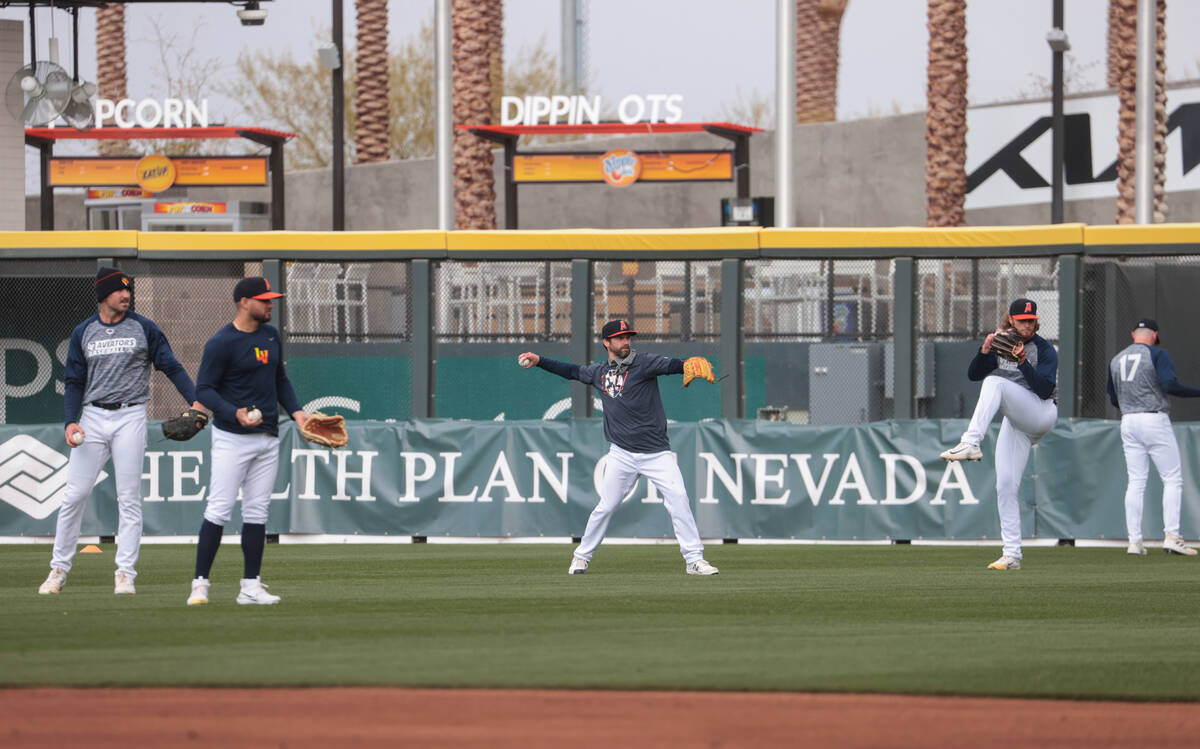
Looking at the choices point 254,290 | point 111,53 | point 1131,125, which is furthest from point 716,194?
point 254,290

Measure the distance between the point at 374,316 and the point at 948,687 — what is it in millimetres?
12665

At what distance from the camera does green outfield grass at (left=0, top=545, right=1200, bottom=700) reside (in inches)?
286

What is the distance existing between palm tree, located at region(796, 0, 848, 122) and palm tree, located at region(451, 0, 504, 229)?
891 centimetres

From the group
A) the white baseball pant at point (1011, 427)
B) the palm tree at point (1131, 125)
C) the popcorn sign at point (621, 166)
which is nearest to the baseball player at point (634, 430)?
the white baseball pant at point (1011, 427)

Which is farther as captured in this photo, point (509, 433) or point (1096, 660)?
point (509, 433)

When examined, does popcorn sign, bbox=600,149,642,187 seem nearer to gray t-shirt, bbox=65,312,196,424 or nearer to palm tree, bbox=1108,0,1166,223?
palm tree, bbox=1108,0,1166,223

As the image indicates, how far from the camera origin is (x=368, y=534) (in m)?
16.2

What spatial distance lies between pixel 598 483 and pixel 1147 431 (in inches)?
204

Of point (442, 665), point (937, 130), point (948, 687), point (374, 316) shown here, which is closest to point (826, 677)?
point (948, 687)

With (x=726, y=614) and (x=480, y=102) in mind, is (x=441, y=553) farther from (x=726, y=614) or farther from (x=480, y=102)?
(x=480, y=102)

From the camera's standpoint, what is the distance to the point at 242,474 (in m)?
9.59

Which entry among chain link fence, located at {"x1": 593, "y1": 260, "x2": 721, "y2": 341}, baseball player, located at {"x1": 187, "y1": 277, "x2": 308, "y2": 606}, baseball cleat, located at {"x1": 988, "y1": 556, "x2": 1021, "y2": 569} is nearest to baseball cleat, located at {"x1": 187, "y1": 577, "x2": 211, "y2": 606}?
baseball player, located at {"x1": 187, "y1": 277, "x2": 308, "y2": 606}

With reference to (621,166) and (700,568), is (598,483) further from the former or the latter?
(621,166)

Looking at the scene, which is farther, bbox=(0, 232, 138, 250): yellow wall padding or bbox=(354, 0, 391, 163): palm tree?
bbox=(354, 0, 391, 163): palm tree
